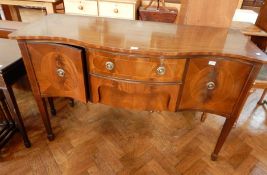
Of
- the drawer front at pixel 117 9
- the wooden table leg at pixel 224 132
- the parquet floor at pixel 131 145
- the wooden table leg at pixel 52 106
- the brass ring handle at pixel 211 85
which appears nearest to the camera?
the brass ring handle at pixel 211 85

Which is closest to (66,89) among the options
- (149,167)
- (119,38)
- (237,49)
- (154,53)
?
(119,38)

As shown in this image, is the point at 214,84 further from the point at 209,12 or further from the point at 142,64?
the point at 209,12

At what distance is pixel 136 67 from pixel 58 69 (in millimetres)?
434

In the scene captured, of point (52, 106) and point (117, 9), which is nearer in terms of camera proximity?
point (52, 106)

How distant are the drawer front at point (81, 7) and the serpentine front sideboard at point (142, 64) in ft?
2.87

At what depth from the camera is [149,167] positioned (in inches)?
51.3

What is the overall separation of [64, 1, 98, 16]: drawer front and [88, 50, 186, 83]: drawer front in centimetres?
121

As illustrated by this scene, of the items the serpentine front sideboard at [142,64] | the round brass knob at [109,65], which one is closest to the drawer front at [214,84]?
the serpentine front sideboard at [142,64]

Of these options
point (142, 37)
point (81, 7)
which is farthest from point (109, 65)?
point (81, 7)

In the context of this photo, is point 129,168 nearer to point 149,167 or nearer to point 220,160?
point 149,167

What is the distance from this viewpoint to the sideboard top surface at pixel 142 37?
2.91ft

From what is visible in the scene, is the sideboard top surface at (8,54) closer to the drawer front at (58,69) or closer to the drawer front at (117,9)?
the drawer front at (58,69)

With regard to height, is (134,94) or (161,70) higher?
(161,70)

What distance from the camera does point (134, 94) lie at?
3.51 feet
